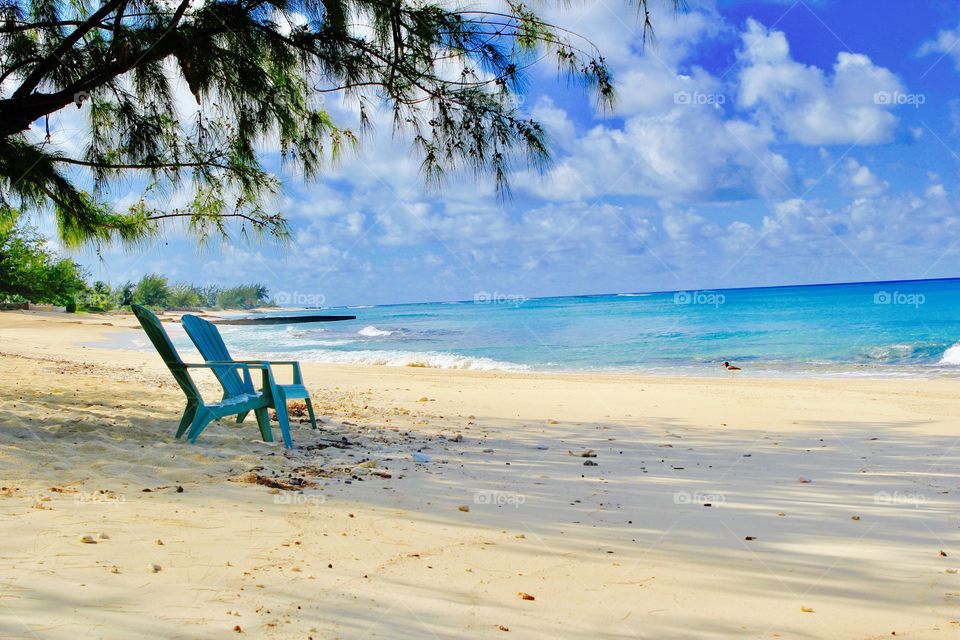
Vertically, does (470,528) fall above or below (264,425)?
below

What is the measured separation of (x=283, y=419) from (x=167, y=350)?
982 mm

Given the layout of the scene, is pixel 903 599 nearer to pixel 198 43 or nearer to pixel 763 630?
pixel 763 630

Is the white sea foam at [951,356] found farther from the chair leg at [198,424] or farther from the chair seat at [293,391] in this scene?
the chair leg at [198,424]

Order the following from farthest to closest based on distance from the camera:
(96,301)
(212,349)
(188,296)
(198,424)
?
1. (188,296)
2. (96,301)
3. (212,349)
4. (198,424)

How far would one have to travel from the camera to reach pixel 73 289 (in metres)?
25.4

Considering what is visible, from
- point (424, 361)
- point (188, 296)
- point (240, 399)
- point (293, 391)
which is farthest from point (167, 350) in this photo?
point (188, 296)

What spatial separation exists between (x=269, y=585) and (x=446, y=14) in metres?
3.77

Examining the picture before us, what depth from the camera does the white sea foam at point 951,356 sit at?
1476 cm

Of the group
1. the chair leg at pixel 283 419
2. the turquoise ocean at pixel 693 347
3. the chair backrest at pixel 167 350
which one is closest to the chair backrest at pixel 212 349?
the chair backrest at pixel 167 350

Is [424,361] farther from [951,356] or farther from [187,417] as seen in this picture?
[951,356]

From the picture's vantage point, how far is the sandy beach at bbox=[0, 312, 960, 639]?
2.25 meters

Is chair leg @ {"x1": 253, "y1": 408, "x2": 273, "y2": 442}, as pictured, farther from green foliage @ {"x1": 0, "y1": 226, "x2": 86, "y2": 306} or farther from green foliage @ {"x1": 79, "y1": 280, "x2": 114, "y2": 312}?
green foliage @ {"x1": 79, "y1": 280, "x2": 114, "y2": 312}

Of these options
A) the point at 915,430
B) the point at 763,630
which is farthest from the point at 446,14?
the point at 915,430

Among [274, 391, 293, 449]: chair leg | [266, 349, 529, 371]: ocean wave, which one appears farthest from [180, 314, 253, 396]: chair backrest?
[266, 349, 529, 371]: ocean wave
